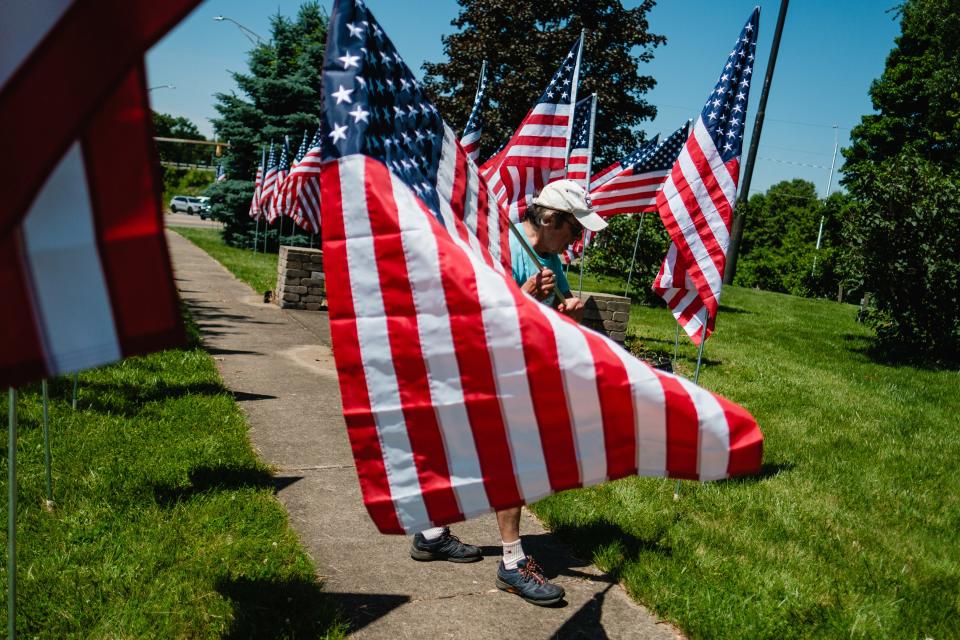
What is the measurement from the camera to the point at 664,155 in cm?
912

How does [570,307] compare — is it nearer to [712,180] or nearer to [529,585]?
[529,585]

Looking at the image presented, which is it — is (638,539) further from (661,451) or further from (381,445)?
(381,445)

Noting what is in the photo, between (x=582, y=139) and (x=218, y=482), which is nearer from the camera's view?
(x=218, y=482)

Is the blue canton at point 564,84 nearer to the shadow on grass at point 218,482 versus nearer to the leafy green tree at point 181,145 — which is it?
the shadow on grass at point 218,482

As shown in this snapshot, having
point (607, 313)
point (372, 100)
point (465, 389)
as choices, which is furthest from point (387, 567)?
point (607, 313)

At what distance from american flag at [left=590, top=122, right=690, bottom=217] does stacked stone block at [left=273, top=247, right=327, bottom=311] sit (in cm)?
537

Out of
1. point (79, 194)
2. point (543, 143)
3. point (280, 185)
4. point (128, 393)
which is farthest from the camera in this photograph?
point (280, 185)

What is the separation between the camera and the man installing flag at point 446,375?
91.6 inches

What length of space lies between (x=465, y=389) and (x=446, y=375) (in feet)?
0.25

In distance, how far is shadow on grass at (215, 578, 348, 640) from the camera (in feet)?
10.4

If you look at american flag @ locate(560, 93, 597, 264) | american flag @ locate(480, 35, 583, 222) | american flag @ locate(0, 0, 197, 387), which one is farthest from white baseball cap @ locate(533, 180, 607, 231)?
american flag @ locate(560, 93, 597, 264)

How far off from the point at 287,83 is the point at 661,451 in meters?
27.0

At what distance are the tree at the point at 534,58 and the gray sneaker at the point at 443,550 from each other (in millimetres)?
27602

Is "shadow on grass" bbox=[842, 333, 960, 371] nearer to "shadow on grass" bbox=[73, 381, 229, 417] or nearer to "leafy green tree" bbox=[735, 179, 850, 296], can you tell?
"shadow on grass" bbox=[73, 381, 229, 417]
